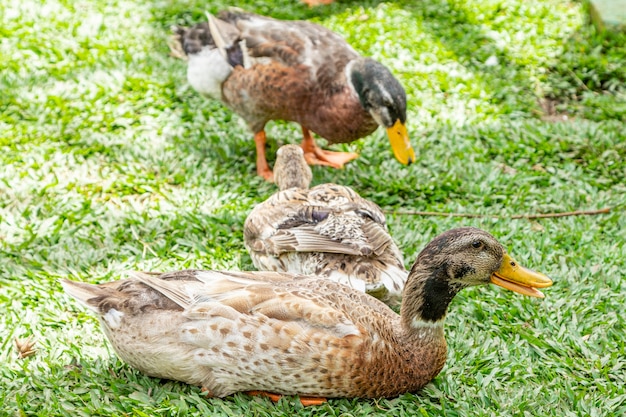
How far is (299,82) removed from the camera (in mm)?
5332

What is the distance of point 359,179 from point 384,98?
0.73 meters

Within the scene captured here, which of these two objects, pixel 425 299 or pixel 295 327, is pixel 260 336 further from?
pixel 425 299

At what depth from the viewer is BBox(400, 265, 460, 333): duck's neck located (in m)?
3.36

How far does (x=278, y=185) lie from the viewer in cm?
504

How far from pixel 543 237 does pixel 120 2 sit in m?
5.15

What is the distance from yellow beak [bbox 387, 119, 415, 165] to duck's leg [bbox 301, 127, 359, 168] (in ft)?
2.00

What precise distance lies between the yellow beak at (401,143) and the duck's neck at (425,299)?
74.0 inches

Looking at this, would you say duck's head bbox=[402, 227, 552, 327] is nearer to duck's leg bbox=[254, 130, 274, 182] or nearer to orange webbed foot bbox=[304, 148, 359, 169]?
duck's leg bbox=[254, 130, 274, 182]

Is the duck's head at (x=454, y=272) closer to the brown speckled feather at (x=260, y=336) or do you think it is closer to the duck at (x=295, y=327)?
the duck at (x=295, y=327)

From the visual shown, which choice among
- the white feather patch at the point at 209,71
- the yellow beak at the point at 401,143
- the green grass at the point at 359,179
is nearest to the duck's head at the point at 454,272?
the green grass at the point at 359,179

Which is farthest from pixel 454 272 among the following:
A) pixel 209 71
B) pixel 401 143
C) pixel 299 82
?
pixel 209 71

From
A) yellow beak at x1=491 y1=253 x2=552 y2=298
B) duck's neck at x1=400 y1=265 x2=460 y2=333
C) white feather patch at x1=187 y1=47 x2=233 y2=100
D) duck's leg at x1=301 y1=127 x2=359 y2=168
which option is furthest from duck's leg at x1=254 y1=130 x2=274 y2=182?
yellow beak at x1=491 y1=253 x2=552 y2=298

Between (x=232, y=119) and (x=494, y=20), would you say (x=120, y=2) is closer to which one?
(x=232, y=119)

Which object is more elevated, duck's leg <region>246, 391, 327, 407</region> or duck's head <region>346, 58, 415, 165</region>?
duck's head <region>346, 58, 415, 165</region>
